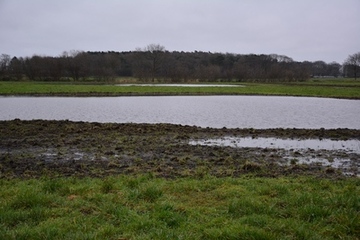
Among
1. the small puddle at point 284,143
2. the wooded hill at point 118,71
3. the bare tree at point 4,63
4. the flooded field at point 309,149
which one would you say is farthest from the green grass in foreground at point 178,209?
the bare tree at point 4,63

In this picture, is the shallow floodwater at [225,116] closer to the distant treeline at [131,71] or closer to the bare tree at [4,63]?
the distant treeline at [131,71]

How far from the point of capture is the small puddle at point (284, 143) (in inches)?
582

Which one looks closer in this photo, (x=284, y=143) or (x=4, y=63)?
(x=284, y=143)

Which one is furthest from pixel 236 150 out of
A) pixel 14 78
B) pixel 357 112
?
pixel 14 78

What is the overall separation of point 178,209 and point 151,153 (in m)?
6.55

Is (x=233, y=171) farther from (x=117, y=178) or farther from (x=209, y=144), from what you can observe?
(x=209, y=144)

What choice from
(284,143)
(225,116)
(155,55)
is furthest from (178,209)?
(155,55)

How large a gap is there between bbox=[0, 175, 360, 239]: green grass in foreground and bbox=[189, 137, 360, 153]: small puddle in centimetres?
637

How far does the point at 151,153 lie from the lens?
13000 millimetres

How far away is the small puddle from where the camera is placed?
14.8 meters

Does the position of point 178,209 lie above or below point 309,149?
above

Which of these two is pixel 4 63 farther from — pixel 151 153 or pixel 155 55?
pixel 151 153

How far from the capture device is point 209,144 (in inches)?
600

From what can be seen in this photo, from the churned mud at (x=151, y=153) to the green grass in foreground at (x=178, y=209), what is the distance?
1.58 meters
